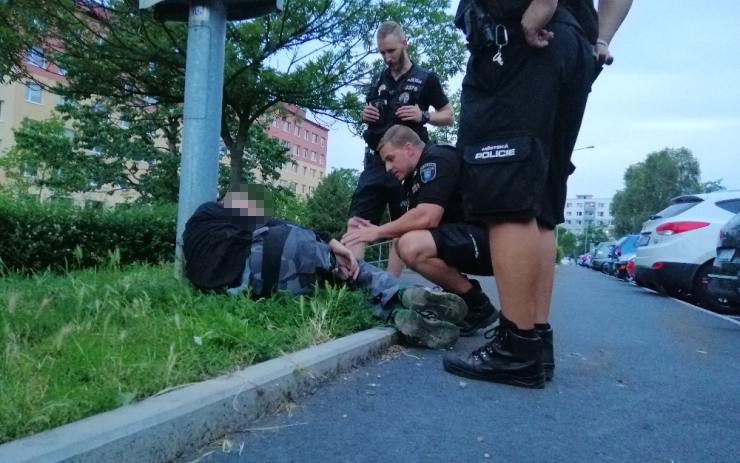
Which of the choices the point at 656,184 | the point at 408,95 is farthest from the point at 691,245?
the point at 656,184

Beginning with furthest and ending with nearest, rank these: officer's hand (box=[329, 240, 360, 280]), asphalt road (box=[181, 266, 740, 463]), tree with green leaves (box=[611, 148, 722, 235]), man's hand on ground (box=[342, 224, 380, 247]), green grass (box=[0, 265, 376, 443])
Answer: tree with green leaves (box=[611, 148, 722, 235]), man's hand on ground (box=[342, 224, 380, 247]), officer's hand (box=[329, 240, 360, 280]), asphalt road (box=[181, 266, 740, 463]), green grass (box=[0, 265, 376, 443])

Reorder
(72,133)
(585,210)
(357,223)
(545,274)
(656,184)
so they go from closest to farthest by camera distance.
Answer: (545,274) → (357,223) → (72,133) → (656,184) → (585,210)

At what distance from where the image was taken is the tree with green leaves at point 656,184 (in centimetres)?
6331

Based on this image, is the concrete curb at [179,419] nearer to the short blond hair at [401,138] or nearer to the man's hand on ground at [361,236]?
the man's hand on ground at [361,236]

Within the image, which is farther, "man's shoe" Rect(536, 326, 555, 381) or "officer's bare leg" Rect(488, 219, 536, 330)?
"man's shoe" Rect(536, 326, 555, 381)

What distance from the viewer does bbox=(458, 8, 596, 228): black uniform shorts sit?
250 centimetres

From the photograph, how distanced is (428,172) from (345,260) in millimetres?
732

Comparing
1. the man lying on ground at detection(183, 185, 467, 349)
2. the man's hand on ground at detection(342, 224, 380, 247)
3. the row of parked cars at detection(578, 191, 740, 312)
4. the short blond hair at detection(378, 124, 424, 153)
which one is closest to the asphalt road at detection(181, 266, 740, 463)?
the man lying on ground at detection(183, 185, 467, 349)

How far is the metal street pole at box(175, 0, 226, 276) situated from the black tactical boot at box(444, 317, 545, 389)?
2.34 metres

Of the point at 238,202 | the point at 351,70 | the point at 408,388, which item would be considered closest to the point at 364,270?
the point at 238,202

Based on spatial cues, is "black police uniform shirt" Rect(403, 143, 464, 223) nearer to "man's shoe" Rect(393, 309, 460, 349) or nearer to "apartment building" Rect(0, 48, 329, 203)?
"man's shoe" Rect(393, 309, 460, 349)

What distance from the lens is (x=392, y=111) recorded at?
180 inches

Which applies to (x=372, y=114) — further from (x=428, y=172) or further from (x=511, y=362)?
(x=511, y=362)

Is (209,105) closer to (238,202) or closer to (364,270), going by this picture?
(238,202)
